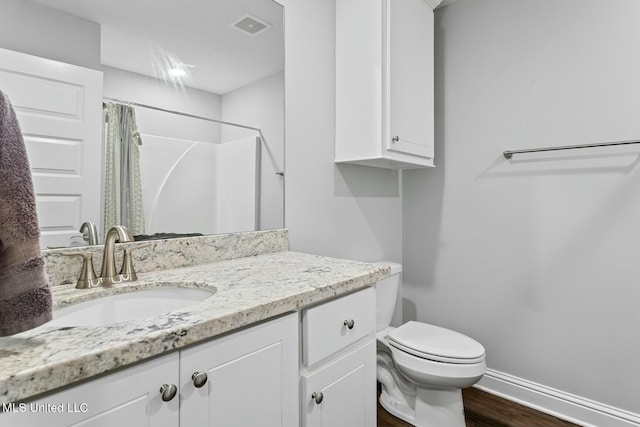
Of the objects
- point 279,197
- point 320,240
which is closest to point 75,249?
point 279,197

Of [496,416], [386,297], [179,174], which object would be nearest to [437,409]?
[496,416]

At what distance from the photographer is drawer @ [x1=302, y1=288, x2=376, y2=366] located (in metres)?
0.94

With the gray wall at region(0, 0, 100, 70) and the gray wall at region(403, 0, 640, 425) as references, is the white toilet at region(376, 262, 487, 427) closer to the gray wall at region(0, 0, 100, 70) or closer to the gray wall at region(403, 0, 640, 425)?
the gray wall at region(403, 0, 640, 425)

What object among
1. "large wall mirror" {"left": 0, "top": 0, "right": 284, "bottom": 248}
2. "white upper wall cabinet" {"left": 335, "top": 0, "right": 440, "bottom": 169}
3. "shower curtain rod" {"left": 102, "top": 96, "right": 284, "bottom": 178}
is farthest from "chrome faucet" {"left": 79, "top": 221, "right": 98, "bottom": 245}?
"white upper wall cabinet" {"left": 335, "top": 0, "right": 440, "bottom": 169}

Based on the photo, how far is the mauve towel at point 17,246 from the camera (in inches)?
21.2

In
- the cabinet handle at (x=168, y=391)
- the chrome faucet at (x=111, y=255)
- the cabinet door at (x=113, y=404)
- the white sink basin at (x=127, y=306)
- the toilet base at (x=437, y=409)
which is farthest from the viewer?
the toilet base at (x=437, y=409)

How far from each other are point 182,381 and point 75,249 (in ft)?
2.02

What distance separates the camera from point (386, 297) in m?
1.91

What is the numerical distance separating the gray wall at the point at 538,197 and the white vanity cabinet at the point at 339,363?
116 cm

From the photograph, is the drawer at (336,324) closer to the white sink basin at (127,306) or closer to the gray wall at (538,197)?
the white sink basin at (127,306)

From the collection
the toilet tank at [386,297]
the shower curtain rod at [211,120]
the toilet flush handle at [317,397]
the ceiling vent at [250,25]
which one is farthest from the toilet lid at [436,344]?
the ceiling vent at [250,25]

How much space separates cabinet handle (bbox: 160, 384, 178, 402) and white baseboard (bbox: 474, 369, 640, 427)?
1.93 m

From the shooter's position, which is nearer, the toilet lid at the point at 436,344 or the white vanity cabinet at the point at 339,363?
the white vanity cabinet at the point at 339,363

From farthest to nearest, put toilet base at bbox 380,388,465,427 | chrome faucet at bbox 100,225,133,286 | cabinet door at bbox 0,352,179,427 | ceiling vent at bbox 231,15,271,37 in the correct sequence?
toilet base at bbox 380,388,465,427, ceiling vent at bbox 231,15,271,37, chrome faucet at bbox 100,225,133,286, cabinet door at bbox 0,352,179,427
